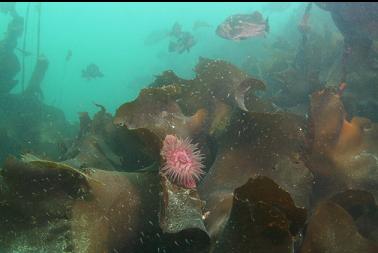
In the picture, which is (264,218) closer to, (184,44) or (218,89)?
(218,89)

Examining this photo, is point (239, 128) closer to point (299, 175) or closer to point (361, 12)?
point (299, 175)

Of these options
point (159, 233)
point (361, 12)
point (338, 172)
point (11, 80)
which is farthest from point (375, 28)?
point (11, 80)

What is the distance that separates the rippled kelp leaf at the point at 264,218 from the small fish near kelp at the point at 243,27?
23.1 feet

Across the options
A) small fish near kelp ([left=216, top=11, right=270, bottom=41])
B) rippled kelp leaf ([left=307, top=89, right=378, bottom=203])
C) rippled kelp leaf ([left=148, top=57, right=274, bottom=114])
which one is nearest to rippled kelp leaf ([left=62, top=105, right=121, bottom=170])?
rippled kelp leaf ([left=148, top=57, right=274, bottom=114])

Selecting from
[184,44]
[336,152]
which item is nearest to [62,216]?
[336,152]

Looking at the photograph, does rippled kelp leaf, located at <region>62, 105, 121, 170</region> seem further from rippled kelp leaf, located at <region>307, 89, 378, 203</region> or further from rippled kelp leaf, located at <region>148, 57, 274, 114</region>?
rippled kelp leaf, located at <region>307, 89, 378, 203</region>

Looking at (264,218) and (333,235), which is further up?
(264,218)

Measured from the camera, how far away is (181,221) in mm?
2043

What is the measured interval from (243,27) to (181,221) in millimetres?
7184

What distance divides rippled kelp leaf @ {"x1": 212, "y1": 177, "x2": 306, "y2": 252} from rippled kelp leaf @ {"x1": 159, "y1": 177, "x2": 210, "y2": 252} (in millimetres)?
335

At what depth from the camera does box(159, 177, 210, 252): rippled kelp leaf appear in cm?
202

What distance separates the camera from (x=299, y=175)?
8.70ft

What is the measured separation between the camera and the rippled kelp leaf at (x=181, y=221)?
2023mm

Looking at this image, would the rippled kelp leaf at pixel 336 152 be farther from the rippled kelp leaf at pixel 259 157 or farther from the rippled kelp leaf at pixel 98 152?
the rippled kelp leaf at pixel 98 152
